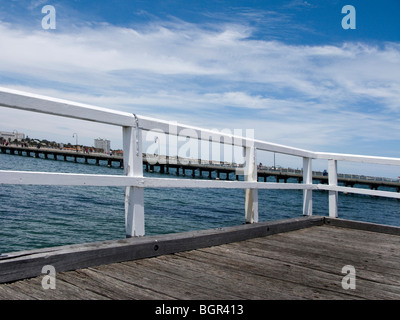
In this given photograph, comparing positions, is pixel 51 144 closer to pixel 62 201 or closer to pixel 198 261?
pixel 62 201

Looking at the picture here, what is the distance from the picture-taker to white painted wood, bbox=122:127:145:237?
9.36ft

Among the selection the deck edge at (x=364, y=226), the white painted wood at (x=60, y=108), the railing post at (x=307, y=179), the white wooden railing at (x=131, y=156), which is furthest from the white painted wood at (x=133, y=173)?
the deck edge at (x=364, y=226)

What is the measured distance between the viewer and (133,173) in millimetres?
2887

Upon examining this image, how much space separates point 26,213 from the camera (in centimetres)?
1555

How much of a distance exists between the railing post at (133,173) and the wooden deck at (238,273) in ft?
0.45

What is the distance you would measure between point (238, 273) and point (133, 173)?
42.2 inches

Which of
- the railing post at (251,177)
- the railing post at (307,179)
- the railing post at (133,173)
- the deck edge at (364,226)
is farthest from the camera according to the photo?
the railing post at (307,179)

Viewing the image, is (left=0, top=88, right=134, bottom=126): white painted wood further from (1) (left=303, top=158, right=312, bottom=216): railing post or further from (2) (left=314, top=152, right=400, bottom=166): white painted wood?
(2) (left=314, top=152, right=400, bottom=166): white painted wood

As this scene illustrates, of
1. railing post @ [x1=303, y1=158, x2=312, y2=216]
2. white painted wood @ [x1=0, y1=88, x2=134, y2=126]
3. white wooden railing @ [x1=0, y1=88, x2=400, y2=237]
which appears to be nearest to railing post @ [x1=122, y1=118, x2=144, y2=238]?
white wooden railing @ [x1=0, y1=88, x2=400, y2=237]

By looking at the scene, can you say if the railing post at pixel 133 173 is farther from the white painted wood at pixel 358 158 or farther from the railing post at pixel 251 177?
the white painted wood at pixel 358 158

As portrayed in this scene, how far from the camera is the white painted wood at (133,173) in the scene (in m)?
2.85
